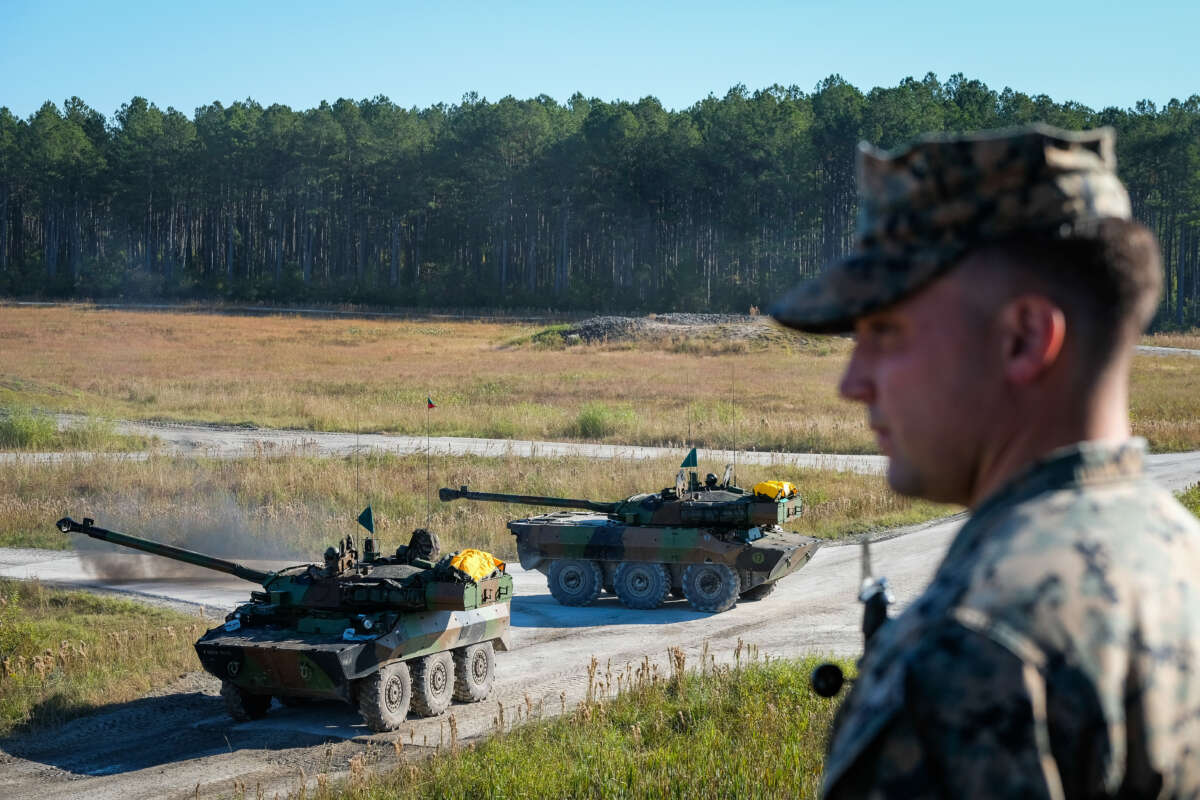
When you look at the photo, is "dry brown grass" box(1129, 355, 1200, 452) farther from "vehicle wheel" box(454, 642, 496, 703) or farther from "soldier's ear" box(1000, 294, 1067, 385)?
"soldier's ear" box(1000, 294, 1067, 385)

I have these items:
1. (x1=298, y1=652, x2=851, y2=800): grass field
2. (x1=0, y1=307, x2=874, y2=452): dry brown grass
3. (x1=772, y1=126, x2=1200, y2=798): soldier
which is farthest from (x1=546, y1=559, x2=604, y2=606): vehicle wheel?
(x1=772, y1=126, x2=1200, y2=798): soldier

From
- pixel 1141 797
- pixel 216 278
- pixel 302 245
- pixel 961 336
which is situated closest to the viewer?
pixel 1141 797

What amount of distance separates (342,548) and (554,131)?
9415 cm

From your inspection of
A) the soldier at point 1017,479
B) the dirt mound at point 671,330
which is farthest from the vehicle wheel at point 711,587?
the dirt mound at point 671,330

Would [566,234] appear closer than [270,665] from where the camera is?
No

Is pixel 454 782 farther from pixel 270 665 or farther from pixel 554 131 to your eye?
pixel 554 131

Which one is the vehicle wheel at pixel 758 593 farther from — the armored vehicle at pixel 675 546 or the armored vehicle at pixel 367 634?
the armored vehicle at pixel 367 634

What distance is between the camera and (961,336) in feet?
5.84

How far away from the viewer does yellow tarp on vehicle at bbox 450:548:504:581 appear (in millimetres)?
13078

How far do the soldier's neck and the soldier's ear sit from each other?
5cm

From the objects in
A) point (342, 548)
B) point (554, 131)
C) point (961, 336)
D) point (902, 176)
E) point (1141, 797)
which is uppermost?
point (554, 131)

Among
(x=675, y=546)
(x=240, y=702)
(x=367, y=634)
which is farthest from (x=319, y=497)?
(x=367, y=634)

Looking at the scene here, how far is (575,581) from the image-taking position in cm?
1869

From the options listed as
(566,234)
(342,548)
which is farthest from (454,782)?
(566,234)
